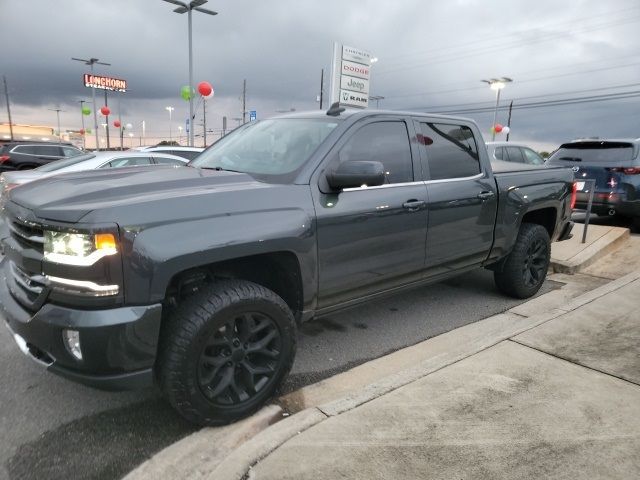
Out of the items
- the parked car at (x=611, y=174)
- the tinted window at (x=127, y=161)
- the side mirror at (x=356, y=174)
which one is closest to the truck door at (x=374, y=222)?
the side mirror at (x=356, y=174)

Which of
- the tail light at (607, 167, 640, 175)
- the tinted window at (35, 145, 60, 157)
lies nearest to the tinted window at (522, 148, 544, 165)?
the tail light at (607, 167, 640, 175)

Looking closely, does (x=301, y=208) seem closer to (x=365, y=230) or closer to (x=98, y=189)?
(x=365, y=230)

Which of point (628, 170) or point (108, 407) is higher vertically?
point (628, 170)

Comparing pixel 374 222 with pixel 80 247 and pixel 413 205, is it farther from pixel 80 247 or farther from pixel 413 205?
pixel 80 247

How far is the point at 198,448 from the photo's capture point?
2455 millimetres

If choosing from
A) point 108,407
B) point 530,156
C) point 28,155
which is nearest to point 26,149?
point 28,155

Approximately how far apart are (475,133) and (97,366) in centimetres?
369

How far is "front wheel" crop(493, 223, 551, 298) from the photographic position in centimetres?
483

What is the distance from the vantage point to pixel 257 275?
10.0 ft

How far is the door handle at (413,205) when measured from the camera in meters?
3.50

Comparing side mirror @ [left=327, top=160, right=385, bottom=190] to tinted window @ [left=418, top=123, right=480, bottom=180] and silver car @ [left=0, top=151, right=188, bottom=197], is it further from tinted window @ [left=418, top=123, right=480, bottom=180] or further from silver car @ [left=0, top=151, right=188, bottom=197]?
silver car @ [left=0, top=151, right=188, bottom=197]

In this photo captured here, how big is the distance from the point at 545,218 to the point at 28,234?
4.92 metres

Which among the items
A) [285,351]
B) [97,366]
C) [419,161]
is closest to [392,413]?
[285,351]

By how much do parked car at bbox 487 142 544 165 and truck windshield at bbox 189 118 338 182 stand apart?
27.3 feet
